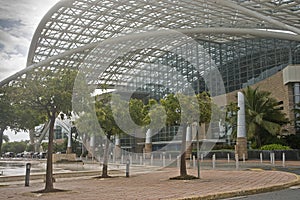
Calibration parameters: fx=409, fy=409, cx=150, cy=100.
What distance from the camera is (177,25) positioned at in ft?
178

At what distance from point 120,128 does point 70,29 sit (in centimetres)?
3533

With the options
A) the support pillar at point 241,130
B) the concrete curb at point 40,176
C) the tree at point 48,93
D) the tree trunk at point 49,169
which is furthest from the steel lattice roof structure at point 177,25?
the tree trunk at point 49,169

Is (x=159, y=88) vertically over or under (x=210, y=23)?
under

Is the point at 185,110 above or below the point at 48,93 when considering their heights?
below

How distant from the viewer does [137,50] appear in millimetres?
66750

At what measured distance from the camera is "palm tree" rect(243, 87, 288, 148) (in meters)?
40.5

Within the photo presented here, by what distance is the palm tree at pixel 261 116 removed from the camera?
40469 mm

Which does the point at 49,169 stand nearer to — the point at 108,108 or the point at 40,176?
the point at 108,108

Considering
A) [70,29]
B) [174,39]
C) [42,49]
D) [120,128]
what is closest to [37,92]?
[120,128]

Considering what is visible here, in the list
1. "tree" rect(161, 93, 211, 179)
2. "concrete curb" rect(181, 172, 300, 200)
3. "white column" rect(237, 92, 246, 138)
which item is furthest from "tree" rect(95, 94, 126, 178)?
"white column" rect(237, 92, 246, 138)

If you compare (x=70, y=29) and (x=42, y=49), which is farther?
(x=42, y=49)

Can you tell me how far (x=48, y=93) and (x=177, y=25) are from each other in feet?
135

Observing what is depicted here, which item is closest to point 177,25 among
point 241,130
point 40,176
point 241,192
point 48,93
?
point 241,130

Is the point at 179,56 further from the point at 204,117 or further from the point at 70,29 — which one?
the point at 204,117
